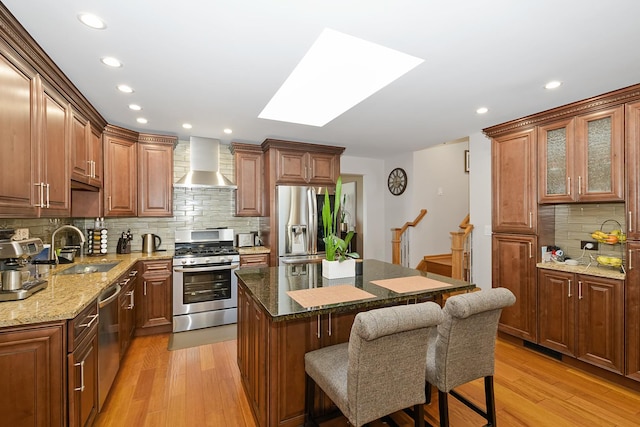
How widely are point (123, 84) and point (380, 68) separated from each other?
2026mm

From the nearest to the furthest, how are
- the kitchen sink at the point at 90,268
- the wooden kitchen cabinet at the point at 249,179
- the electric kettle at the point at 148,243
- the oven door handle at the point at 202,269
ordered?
the kitchen sink at the point at 90,268, the oven door handle at the point at 202,269, the electric kettle at the point at 148,243, the wooden kitchen cabinet at the point at 249,179

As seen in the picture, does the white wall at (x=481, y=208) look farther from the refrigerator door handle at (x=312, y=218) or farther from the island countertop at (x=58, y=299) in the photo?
the island countertop at (x=58, y=299)

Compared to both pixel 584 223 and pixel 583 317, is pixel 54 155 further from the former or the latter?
pixel 584 223

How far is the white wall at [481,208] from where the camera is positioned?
3768 millimetres

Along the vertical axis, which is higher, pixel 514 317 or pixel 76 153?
pixel 76 153

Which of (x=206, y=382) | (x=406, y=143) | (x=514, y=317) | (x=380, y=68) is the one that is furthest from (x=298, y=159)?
(x=514, y=317)

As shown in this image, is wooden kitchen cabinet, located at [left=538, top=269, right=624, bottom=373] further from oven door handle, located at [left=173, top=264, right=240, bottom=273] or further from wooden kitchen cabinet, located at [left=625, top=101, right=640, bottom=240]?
oven door handle, located at [left=173, top=264, right=240, bottom=273]

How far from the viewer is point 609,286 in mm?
2514

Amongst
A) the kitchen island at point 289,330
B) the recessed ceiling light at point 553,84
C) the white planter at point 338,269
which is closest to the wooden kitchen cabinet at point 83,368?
the kitchen island at point 289,330

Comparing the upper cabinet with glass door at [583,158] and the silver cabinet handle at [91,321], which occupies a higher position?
the upper cabinet with glass door at [583,158]

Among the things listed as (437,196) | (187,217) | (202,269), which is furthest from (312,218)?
(437,196)

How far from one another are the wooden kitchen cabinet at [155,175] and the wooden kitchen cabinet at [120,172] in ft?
0.21

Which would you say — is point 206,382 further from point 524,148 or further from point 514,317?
point 524,148

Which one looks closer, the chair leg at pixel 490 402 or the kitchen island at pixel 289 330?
the kitchen island at pixel 289 330
